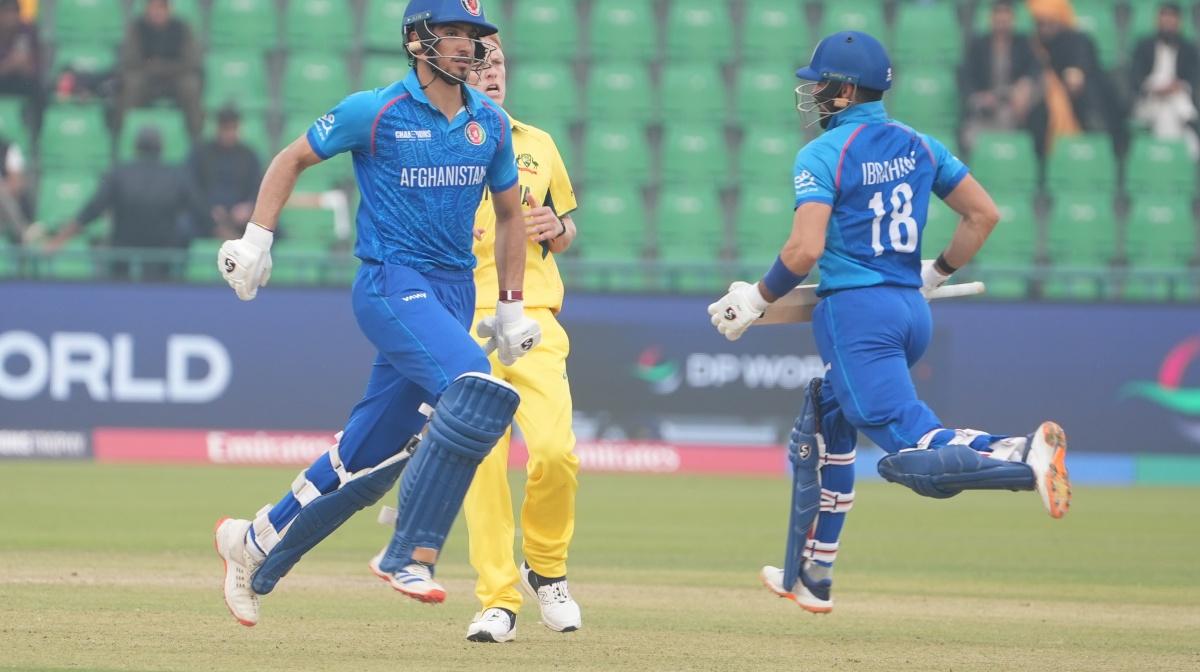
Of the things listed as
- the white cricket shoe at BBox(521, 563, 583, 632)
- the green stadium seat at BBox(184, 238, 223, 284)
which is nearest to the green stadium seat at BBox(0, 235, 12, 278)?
the green stadium seat at BBox(184, 238, 223, 284)

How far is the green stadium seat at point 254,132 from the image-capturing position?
16766 millimetres

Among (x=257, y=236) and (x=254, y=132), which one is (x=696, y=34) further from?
(x=257, y=236)

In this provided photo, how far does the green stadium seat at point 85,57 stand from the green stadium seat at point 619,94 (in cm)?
455

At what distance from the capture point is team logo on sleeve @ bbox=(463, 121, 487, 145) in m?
6.19

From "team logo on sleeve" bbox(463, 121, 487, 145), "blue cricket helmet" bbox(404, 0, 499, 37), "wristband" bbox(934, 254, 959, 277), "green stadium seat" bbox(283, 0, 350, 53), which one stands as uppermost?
"blue cricket helmet" bbox(404, 0, 499, 37)

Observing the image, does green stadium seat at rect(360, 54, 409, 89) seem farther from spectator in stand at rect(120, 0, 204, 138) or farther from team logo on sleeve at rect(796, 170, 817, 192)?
team logo on sleeve at rect(796, 170, 817, 192)

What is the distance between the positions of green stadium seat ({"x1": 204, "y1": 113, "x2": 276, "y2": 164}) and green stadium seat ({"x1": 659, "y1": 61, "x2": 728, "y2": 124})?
3746 millimetres

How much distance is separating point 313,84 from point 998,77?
6458 mm

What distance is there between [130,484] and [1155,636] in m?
8.25

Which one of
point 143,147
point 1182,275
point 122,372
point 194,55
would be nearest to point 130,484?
point 122,372

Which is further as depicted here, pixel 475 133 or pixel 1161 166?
pixel 1161 166

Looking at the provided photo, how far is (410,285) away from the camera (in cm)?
607

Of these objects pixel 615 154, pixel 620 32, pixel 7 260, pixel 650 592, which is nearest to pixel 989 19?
pixel 620 32

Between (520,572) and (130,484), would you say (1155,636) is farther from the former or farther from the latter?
(130,484)
